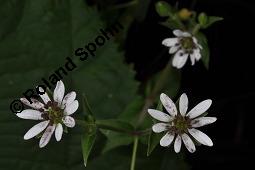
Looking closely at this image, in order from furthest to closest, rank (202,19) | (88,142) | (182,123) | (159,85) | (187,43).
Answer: (159,85)
(187,43)
(202,19)
(182,123)
(88,142)

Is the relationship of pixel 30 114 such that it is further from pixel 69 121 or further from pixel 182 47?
pixel 182 47

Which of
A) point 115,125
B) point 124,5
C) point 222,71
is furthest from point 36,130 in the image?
point 222,71

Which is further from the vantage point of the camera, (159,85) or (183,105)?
(159,85)

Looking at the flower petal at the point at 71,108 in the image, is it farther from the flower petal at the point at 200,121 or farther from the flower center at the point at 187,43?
the flower center at the point at 187,43

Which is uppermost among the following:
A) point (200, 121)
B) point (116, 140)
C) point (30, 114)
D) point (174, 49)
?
point (30, 114)

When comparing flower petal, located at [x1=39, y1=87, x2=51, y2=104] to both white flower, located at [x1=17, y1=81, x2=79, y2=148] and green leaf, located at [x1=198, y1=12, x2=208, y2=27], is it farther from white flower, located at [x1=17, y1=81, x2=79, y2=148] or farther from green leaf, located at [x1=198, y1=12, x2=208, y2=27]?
green leaf, located at [x1=198, y1=12, x2=208, y2=27]

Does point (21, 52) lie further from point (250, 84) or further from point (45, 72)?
point (250, 84)

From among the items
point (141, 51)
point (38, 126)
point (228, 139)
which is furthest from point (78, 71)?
point (228, 139)
